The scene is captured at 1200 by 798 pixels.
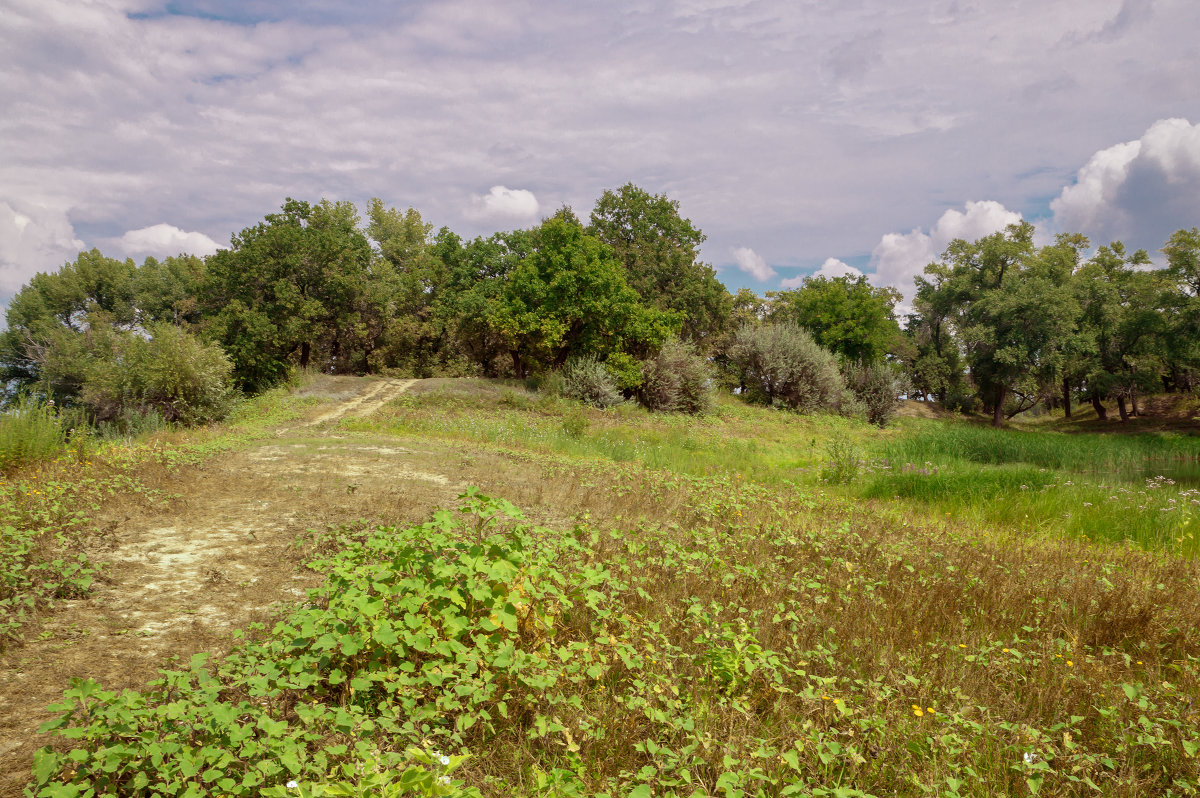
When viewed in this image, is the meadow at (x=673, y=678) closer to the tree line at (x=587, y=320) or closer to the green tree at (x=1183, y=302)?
the tree line at (x=587, y=320)

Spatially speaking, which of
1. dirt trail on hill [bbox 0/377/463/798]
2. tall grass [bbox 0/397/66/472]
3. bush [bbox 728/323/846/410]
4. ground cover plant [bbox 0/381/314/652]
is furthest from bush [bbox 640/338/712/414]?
tall grass [bbox 0/397/66/472]

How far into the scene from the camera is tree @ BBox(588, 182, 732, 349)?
112ft

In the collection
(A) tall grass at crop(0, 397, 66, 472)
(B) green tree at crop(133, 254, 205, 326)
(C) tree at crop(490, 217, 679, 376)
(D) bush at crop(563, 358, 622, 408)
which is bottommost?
(A) tall grass at crop(0, 397, 66, 472)

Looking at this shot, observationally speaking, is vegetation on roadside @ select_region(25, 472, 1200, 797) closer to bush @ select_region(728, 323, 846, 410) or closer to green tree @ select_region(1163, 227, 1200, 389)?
bush @ select_region(728, 323, 846, 410)

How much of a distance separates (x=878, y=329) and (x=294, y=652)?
4140 cm

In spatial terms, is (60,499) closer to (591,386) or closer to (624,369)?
(591,386)

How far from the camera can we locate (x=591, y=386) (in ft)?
77.7

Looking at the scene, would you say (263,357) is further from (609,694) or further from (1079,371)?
(1079,371)

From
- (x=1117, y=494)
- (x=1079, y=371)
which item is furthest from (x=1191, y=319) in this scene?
(x=1117, y=494)

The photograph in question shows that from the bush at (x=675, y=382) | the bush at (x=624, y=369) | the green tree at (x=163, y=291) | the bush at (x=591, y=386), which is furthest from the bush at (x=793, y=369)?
the green tree at (x=163, y=291)

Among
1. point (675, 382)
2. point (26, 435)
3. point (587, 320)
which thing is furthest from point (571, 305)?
point (26, 435)

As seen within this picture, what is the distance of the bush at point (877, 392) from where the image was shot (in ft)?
109

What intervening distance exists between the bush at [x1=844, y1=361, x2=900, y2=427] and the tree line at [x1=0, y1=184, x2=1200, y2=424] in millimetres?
131

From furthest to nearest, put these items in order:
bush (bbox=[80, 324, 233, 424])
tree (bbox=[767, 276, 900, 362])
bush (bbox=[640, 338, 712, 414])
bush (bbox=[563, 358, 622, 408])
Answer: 1. tree (bbox=[767, 276, 900, 362])
2. bush (bbox=[640, 338, 712, 414])
3. bush (bbox=[563, 358, 622, 408])
4. bush (bbox=[80, 324, 233, 424])
